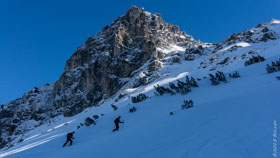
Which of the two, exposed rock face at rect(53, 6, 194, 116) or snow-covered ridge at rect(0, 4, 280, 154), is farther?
exposed rock face at rect(53, 6, 194, 116)

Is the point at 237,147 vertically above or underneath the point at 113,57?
underneath

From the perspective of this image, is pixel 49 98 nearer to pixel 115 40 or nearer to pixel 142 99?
pixel 115 40

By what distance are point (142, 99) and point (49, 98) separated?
55050 mm

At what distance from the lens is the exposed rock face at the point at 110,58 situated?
43062 millimetres

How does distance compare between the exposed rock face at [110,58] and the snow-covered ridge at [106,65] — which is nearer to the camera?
the snow-covered ridge at [106,65]

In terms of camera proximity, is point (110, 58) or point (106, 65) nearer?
point (106, 65)

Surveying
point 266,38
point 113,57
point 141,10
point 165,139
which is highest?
point 141,10

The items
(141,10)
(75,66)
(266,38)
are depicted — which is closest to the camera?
(266,38)

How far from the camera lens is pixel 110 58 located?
46281mm

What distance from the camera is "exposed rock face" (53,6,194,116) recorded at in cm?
4306

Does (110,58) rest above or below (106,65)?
above

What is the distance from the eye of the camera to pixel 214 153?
110 inches

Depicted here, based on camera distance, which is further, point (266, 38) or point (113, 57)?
point (113, 57)

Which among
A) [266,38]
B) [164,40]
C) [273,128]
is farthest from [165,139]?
[164,40]
